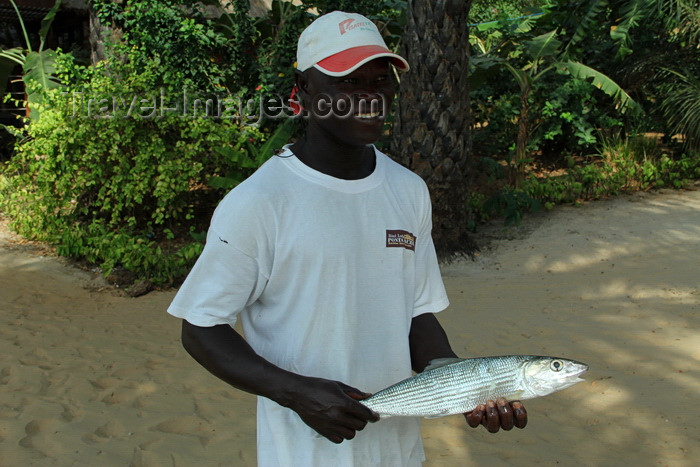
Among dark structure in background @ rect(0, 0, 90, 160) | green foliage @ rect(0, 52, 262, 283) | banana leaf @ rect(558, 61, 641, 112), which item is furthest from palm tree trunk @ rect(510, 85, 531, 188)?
dark structure in background @ rect(0, 0, 90, 160)

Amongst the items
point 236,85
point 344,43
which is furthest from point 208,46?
point 344,43

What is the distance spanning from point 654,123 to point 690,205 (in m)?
2.14

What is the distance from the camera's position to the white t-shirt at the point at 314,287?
1.70 meters

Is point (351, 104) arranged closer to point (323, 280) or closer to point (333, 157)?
point (333, 157)

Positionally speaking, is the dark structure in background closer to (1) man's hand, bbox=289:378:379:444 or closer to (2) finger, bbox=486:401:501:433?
(1) man's hand, bbox=289:378:379:444

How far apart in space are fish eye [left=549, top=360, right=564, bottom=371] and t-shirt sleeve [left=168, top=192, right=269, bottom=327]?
30.3 inches

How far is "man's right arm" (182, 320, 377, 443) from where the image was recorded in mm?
1613

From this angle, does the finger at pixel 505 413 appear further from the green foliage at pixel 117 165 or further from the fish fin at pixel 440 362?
the green foliage at pixel 117 165

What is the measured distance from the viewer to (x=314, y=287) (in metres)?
1.74

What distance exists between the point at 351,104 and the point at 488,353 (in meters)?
3.97

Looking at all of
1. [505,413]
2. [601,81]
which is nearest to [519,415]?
[505,413]

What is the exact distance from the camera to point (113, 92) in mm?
7715

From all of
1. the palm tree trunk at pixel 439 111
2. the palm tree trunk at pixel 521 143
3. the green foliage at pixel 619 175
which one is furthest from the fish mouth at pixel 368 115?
the palm tree trunk at pixel 521 143

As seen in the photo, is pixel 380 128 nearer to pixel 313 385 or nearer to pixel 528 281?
pixel 313 385
